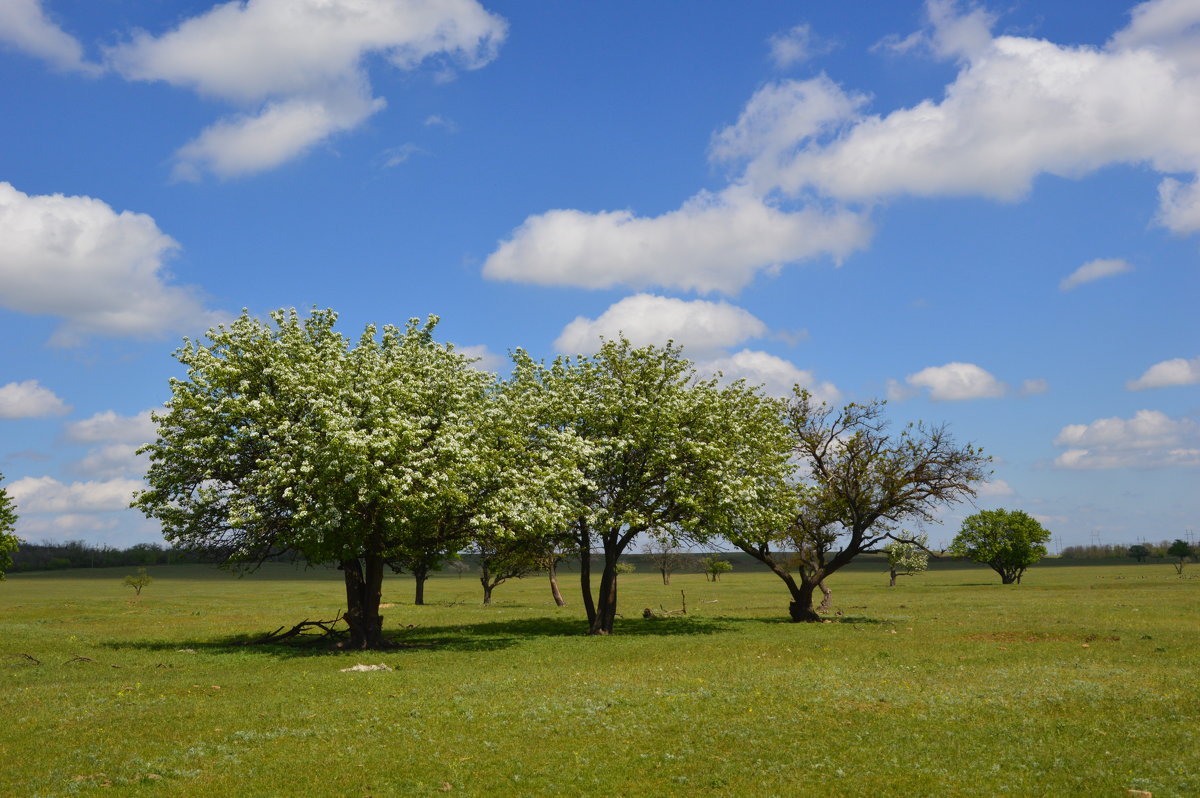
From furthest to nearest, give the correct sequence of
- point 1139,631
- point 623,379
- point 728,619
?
point 728,619, point 623,379, point 1139,631

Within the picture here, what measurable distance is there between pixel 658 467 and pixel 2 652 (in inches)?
1242

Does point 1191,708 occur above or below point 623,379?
below

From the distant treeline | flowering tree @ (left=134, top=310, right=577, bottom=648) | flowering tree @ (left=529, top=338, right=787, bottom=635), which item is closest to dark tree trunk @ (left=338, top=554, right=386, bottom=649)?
flowering tree @ (left=134, top=310, right=577, bottom=648)

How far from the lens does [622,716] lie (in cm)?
2142

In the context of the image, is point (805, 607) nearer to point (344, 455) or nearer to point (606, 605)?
point (606, 605)

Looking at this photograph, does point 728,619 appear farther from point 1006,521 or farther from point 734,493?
point 1006,521

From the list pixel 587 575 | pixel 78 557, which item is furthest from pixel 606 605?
pixel 78 557

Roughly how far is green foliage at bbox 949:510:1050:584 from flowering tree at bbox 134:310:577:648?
85605 millimetres

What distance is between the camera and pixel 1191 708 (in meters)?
21.7

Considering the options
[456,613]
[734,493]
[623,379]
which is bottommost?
[456,613]

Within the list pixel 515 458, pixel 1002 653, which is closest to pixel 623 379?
pixel 515 458

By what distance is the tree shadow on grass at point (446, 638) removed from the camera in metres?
39.2

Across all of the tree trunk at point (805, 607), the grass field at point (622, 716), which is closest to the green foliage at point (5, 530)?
the grass field at point (622, 716)

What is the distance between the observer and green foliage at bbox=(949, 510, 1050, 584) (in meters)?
109
